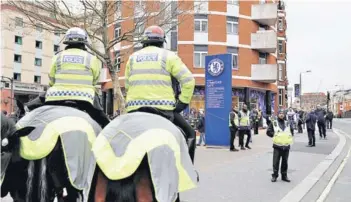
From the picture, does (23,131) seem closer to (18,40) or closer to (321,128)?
(321,128)

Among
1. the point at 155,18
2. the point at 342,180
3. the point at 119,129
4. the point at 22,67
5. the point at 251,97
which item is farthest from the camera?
the point at 22,67

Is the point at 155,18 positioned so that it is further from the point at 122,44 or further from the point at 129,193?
the point at 129,193

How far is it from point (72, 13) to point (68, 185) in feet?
58.8

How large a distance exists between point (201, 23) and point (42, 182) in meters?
35.5

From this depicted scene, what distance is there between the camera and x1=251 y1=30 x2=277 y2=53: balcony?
1592 inches

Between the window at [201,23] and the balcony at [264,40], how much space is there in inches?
206

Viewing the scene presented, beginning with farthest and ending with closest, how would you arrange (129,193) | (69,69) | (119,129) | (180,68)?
(69,69), (180,68), (119,129), (129,193)

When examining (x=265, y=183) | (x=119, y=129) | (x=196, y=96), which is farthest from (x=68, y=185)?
(x=196, y=96)

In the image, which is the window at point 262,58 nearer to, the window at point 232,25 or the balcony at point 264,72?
the balcony at point 264,72

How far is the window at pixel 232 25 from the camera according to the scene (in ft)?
131

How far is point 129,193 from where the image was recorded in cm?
363

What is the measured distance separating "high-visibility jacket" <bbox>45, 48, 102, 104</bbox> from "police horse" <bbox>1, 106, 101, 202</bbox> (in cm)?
43

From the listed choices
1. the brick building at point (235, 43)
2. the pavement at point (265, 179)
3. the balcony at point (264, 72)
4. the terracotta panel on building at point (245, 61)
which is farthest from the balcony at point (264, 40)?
the pavement at point (265, 179)

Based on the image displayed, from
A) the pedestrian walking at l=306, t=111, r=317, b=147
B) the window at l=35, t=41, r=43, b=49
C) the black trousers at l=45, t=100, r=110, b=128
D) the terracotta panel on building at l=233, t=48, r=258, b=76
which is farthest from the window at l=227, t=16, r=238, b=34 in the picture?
the black trousers at l=45, t=100, r=110, b=128
